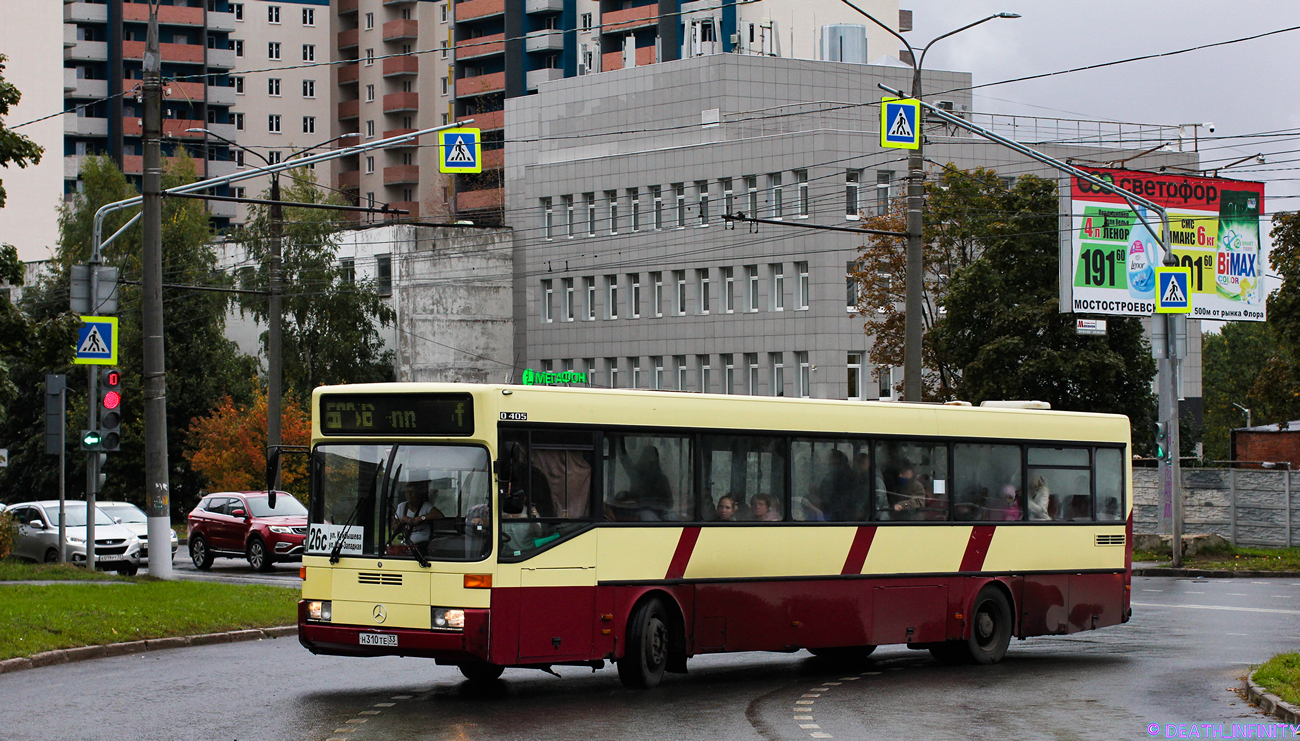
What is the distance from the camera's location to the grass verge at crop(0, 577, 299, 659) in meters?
18.5

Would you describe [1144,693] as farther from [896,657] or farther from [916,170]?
[916,170]

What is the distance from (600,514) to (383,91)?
107 m

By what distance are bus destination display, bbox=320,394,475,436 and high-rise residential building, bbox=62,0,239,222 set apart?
99643mm

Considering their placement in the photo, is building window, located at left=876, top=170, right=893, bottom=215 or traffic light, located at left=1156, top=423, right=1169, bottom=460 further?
building window, located at left=876, top=170, right=893, bottom=215

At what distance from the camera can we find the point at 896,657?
1952 centimetres

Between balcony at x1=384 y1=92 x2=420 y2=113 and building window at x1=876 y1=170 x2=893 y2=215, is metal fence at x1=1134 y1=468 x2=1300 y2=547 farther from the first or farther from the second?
balcony at x1=384 y1=92 x2=420 y2=113

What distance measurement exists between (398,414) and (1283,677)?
7949 millimetres

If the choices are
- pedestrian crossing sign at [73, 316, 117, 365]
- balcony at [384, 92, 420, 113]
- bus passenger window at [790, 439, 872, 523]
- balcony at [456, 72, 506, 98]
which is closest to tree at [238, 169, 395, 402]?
balcony at [456, 72, 506, 98]

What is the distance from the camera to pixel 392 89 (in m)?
119

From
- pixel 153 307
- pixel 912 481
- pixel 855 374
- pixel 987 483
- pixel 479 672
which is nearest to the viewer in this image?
pixel 479 672

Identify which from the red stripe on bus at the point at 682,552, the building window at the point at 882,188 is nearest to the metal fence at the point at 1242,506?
the building window at the point at 882,188

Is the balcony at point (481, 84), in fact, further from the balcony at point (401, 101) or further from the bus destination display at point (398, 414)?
the bus destination display at point (398, 414)

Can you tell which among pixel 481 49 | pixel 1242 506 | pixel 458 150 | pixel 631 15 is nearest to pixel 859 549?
pixel 458 150

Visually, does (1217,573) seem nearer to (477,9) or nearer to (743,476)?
(743,476)
